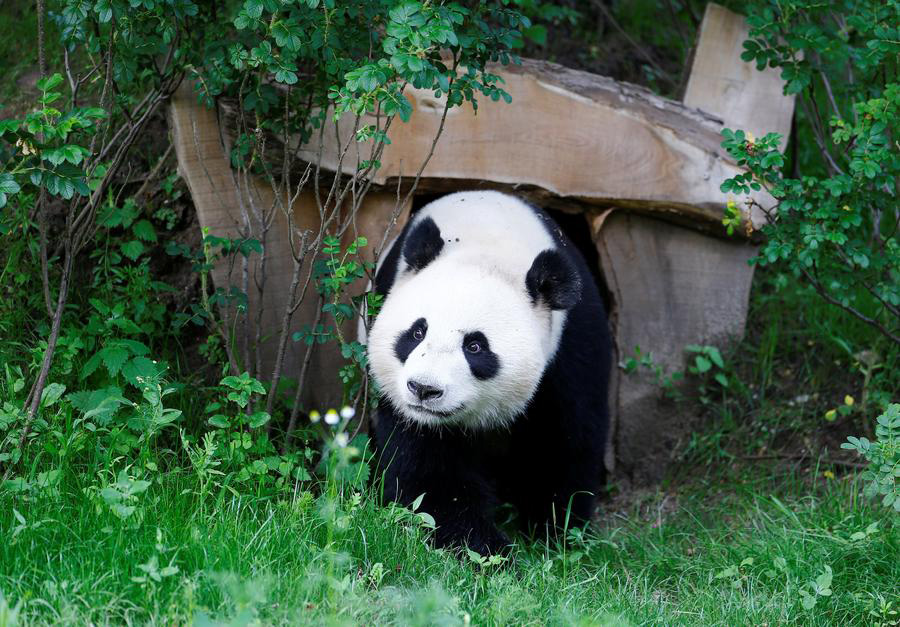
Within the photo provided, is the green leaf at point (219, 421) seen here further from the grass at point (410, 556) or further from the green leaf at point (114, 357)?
the green leaf at point (114, 357)

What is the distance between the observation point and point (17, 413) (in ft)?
12.6

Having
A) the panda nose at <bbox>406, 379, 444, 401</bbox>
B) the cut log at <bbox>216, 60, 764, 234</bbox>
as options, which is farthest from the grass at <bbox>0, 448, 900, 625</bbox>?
the cut log at <bbox>216, 60, 764, 234</bbox>

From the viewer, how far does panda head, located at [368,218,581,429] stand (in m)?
3.83

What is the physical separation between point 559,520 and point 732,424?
1.45 meters

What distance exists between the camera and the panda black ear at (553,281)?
4105 millimetres

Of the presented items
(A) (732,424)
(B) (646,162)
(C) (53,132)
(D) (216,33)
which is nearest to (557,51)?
(B) (646,162)

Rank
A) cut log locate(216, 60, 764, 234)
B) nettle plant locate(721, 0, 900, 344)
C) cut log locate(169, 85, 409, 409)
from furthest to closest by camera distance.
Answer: cut log locate(216, 60, 764, 234)
cut log locate(169, 85, 409, 409)
nettle plant locate(721, 0, 900, 344)

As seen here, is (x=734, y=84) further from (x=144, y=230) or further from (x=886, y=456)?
(x=144, y=230)

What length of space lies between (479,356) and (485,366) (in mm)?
48

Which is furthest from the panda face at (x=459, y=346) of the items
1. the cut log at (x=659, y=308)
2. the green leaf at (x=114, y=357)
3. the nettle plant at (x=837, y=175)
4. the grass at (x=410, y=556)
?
the cut log at (x=659, y=308)

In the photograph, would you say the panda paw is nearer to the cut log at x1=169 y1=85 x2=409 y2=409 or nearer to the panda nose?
the panda nose

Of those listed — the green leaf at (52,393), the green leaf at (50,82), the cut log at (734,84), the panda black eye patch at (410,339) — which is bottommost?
the green leaf at (52,393)

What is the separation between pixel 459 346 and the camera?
387 centimetres

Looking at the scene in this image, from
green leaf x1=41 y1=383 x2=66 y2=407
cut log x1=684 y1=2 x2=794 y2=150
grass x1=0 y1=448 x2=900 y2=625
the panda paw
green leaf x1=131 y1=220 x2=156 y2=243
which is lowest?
the panda paw
